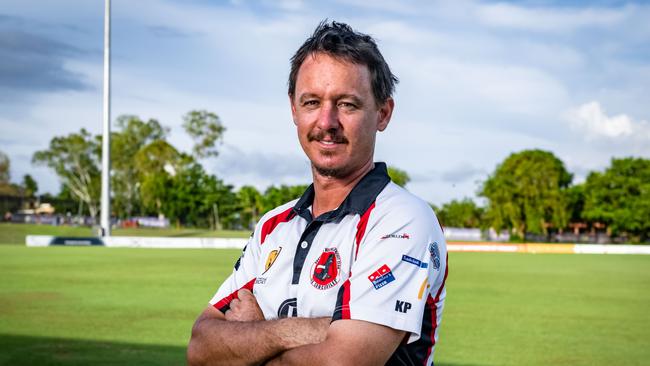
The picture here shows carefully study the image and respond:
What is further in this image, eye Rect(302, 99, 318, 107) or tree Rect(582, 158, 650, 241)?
tree Rect(582, 158, 650, 241)

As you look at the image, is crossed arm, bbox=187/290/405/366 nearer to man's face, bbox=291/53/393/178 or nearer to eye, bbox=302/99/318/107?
man's face, bbox=291/53/393/178

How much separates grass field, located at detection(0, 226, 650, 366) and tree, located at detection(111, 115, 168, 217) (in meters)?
68.1

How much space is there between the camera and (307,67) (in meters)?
3.00

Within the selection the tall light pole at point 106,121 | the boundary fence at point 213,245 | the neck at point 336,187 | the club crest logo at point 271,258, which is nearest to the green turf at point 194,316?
the club crest logo at point 271,258

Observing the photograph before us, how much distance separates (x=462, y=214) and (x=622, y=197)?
87.6 feet

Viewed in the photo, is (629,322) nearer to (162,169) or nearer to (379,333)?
(379,333)

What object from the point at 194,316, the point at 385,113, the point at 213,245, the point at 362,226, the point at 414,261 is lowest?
the point at 194,316

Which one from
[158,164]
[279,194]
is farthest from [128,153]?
[279,194]

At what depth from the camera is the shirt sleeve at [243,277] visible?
11.0 ft

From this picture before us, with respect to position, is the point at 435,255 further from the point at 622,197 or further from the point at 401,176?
the point at 401,176

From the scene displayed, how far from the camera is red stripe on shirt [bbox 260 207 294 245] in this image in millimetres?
3309

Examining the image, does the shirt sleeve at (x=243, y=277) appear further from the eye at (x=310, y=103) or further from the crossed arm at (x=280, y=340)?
the eye at (x=310, y=103)

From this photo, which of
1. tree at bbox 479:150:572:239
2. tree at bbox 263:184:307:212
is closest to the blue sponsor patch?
tree at bbox 479:150:572:239

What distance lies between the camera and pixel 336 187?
3.06m
